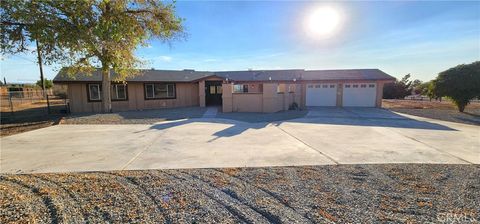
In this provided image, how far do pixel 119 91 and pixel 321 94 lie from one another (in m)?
16.0

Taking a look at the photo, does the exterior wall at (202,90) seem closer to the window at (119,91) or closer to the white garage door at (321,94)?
the window at (119,91)

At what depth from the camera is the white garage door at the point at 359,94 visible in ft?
60.4

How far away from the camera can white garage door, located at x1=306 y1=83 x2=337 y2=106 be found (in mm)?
18953

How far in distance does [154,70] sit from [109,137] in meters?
13.7

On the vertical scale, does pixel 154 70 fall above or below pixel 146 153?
above

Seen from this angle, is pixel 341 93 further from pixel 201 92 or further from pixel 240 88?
pixel 201 92

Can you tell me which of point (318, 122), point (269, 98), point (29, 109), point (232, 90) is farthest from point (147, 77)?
point (318, 122)

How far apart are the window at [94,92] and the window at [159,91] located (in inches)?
122

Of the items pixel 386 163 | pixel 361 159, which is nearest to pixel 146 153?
pixel 361 159

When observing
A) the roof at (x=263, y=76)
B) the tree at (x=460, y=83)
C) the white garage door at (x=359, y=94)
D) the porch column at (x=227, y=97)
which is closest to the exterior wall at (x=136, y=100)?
the roof at (x=263, y=76)

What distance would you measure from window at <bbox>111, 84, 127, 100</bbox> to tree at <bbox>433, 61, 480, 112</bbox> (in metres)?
23.1

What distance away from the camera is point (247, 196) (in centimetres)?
355

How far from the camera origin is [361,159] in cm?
557

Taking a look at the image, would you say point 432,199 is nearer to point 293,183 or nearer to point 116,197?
point 293,183
